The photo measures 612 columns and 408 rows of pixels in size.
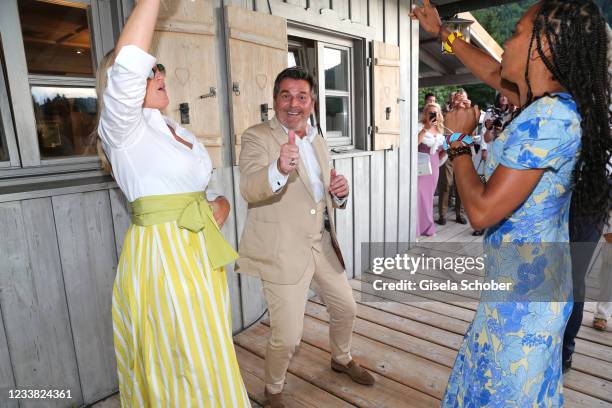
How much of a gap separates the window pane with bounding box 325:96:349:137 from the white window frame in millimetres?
1972

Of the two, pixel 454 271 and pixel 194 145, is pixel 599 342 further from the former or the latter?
pixel 194 145

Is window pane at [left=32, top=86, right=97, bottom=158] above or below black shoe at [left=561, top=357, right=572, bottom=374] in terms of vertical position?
above

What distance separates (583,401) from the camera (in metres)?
2.04

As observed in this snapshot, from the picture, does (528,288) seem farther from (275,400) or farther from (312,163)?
(275,400)

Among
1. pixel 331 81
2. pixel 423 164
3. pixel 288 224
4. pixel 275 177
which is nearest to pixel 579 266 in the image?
pixel 288 224

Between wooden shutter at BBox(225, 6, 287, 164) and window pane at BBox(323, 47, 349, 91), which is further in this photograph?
window pane at BBox(323, 47, 349, 91)

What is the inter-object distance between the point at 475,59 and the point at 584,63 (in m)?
0.60

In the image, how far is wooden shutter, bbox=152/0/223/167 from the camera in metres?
2.12

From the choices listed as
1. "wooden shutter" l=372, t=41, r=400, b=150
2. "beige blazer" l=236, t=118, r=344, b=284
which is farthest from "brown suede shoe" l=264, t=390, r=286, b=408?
"wooden shutter" l=372, t=41, r=400, b=150

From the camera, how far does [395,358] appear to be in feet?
8.00

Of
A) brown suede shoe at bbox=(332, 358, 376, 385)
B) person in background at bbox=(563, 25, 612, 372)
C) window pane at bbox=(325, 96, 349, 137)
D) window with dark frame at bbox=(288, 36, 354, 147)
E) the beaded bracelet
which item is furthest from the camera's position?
window pane at bbox=(325, 96, 349, 137)

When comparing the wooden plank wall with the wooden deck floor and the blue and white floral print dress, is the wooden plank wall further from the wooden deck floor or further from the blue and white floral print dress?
the blue and white floral print dress

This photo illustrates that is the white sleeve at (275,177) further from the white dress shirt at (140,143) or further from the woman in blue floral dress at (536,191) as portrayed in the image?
the woman in blue floral dress at (536,191)

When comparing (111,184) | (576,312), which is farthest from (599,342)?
(111,184)
